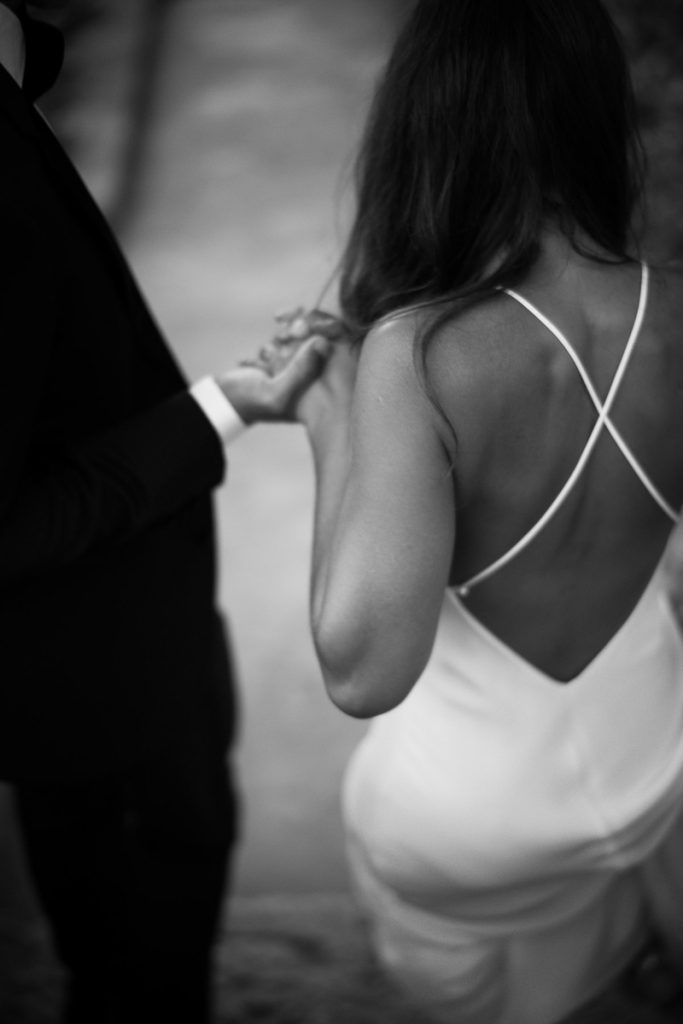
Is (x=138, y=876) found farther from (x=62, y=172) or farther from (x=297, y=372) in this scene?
(x=62, y=172)

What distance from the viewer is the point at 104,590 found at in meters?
1.60

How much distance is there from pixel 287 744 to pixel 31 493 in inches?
64.2

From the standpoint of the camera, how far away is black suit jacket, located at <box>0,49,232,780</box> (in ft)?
4.25

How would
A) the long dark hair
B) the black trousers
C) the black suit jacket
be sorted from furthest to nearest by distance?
the black trousers < the black suit jacket < the long dark hair

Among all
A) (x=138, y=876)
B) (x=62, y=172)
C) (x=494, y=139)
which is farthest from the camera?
(x=138, y=876)

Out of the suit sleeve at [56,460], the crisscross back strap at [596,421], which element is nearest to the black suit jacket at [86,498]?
the suit sleeve at [56,460]

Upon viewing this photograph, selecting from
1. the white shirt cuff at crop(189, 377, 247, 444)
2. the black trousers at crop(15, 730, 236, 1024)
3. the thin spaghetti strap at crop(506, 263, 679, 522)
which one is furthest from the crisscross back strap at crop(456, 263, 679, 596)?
the black trousers at crop(15, 730, 236, 1024)

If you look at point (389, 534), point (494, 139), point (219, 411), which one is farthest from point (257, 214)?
point (389, 534)

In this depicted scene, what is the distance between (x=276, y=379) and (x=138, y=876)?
0.90m

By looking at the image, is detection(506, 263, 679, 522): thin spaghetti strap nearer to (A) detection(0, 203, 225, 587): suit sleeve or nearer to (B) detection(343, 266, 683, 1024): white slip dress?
(B) detection(343, 266, 683, 1024): white slip dress

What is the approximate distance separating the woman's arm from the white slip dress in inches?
6.5

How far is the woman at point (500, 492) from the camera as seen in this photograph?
1.21m

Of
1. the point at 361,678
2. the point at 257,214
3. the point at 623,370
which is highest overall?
Result: the point at 623,370

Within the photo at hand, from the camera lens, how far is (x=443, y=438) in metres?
1.21
